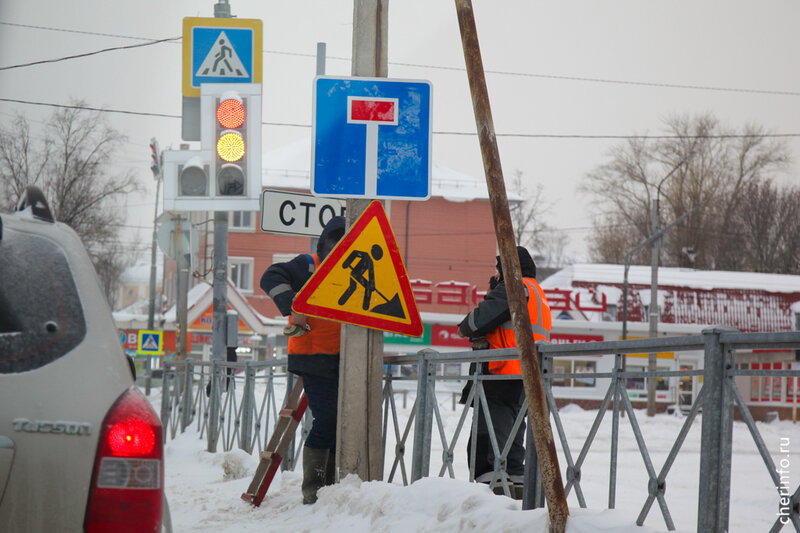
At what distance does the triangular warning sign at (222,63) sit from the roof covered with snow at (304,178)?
40048 mm

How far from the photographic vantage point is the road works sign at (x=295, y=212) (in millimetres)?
8227

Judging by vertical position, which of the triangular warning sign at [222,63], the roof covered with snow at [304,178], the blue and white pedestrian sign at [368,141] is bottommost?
the blue and white pedestrian sign at [368,141]

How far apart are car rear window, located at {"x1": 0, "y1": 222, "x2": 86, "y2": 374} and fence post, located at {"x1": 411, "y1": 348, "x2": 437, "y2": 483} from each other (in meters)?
3.56

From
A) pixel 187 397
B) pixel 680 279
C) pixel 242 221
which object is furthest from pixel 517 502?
pixel 242 221

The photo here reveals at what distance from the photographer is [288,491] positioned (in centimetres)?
723

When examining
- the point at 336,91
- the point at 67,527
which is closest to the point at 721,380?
the point at 67,527

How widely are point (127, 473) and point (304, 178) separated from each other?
50.1 metres

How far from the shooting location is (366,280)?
601cm

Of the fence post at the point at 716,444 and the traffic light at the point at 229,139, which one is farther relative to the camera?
the traffic light at the point at 229,139

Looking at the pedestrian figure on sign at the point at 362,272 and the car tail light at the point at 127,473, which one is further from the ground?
the pedestrian figure on sign at the point at 362,272

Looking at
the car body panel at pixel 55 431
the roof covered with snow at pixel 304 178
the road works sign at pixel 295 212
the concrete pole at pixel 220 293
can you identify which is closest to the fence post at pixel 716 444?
the car body panel at pixel 55 431

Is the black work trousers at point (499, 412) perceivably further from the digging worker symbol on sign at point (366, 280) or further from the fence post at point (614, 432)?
the fence post at point (614, 432)

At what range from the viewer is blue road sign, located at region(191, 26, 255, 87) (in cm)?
919

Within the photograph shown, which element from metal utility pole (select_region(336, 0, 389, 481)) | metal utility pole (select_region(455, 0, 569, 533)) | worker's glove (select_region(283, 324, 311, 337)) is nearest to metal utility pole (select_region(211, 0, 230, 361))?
worker's glove (select_region(283, 324, 311, 337))
